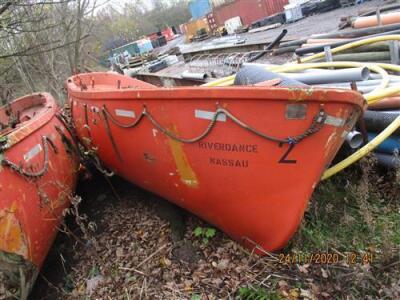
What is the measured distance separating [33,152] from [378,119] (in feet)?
9.96

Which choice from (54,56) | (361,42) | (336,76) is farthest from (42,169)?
(54,56)

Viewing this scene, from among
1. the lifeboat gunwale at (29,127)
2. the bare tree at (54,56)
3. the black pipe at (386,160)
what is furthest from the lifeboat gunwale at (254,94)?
the bare tree at (54,56)

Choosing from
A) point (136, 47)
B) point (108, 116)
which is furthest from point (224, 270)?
point (136, 47)

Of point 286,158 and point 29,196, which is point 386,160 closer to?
point 286,158

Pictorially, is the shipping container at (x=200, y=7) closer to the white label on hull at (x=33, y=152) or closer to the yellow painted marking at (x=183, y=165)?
the white label on hull at (x=33, y=152)

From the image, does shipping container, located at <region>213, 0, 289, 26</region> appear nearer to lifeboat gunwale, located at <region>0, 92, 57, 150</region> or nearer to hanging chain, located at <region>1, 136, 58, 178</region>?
lifeboat gunwale, located at <region>0, 92, 57, 150</region>

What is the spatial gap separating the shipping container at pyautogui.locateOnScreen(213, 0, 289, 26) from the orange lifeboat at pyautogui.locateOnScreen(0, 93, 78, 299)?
17674mm

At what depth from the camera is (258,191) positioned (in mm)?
2617

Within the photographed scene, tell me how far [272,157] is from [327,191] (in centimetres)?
110

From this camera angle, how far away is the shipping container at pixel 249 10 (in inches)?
765

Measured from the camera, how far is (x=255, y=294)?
8.29 ft

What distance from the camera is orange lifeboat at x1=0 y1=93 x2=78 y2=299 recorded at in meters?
2.87

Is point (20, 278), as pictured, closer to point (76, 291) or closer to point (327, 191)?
point (76, 291)

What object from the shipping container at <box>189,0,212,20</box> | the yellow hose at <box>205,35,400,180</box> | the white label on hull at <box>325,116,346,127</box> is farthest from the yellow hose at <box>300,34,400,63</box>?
the shipping container at <box>189,0,212,20</box>
